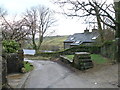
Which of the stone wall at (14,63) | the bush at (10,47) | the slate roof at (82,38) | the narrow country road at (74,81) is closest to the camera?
the narrow country road at (74,81)

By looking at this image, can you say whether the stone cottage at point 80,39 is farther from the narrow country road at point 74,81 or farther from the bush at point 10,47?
the narrow country road at point 74,81

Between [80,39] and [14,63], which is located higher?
[14,63]

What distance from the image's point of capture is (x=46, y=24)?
146ft

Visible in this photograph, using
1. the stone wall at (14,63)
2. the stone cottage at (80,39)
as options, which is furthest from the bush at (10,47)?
the stone cottage at (80,39)

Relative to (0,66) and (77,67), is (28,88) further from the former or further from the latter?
(77,67)

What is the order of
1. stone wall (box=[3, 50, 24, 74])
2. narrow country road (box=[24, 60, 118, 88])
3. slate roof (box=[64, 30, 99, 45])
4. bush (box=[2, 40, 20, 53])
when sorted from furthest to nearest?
slate roof (box=[64, 30, 99, 45]) → bush (box=[2, 40, 20, 53]) → stone wall (box=[3, 50, 24, 74]) → narrow country road (box=[24, 60, 118, 88])

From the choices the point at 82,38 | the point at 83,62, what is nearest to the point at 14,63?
the point at 83,62

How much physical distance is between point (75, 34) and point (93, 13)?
34057mm

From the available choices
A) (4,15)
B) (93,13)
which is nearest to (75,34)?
(4,15)

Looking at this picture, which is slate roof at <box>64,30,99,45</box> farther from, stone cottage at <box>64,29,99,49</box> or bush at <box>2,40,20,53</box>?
bush at <box>2,40,20,53</box>

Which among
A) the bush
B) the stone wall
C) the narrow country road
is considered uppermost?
the bush

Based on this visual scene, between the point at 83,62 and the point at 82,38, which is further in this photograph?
the point at 82,38

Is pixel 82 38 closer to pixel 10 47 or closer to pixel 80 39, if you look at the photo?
pixel 80 39

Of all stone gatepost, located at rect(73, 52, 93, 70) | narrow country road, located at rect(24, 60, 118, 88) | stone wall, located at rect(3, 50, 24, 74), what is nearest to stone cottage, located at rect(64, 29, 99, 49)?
stone gatepost, located at rect(73, 52, 93, 70)
